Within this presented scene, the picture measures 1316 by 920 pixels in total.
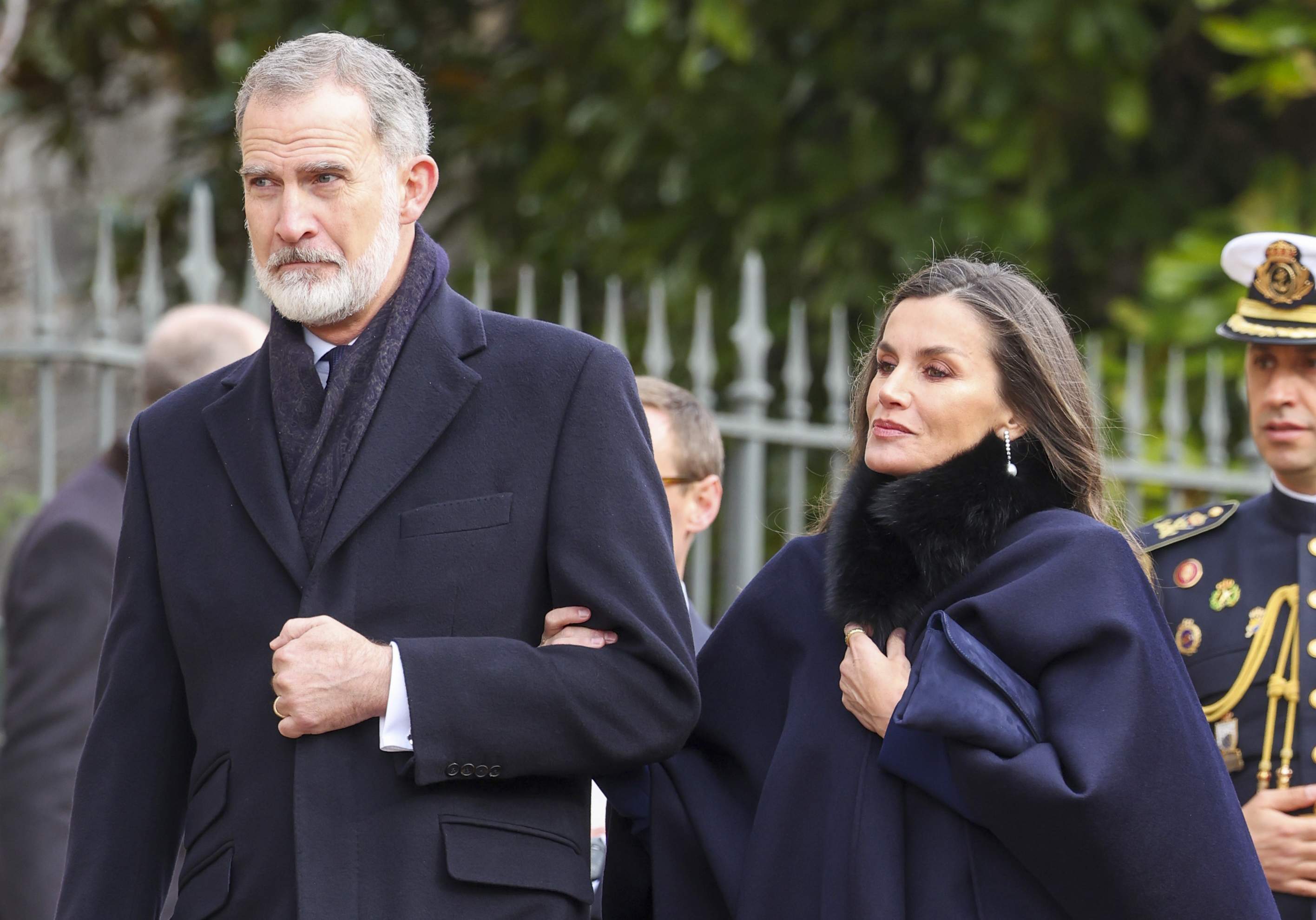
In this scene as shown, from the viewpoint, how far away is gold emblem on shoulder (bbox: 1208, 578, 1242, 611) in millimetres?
3287

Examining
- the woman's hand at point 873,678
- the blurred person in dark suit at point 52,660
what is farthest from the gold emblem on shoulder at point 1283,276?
the blurred person in dark suit at point 52,660

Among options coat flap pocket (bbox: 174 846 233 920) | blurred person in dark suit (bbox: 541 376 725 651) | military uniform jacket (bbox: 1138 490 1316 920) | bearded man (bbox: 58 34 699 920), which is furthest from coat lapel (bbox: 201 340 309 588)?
military uniform jacket (bbox: 1138 490 1316 920)

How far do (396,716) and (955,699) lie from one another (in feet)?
2.40

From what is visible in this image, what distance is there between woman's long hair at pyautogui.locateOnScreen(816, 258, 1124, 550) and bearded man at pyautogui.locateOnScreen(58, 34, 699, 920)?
549mm

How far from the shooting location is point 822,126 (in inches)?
278

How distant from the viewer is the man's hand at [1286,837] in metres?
2.96

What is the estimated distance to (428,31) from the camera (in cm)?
768

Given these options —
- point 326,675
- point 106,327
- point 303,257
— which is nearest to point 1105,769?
point 326,675

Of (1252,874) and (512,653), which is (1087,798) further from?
(512,653)

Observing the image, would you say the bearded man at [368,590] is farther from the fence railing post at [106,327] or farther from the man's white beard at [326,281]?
the fence railing post at [106,327]

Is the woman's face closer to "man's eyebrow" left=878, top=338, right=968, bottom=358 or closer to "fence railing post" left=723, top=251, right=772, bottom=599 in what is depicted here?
"man's eyebrow" left=878, top=338, right=968, bottom=358

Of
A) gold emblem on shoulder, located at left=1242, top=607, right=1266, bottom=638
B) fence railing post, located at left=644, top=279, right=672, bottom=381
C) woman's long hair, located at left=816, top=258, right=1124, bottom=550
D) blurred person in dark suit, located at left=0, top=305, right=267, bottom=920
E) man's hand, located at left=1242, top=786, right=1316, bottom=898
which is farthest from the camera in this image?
fence railing post, located at left=644, top=279, right=672, bottom=381

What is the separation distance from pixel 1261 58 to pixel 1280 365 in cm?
346

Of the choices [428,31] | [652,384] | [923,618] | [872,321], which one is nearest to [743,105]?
[872,321]
